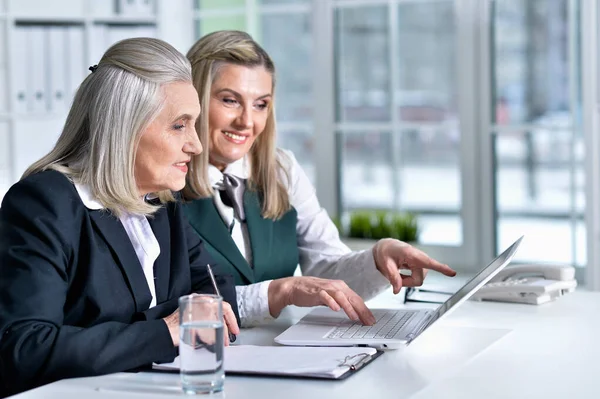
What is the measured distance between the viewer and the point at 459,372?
5.36 ft

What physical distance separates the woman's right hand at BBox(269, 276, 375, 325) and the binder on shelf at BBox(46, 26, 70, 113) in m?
2.59

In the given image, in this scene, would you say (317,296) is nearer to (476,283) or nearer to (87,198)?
(476,283)

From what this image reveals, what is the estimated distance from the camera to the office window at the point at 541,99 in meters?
4.26

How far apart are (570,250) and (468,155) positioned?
2.15ft

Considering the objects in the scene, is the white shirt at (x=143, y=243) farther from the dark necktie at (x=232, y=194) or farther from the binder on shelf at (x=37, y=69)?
the binder on shelf at (x=37, y=69)

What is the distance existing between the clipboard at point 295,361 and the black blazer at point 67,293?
0.10 meters

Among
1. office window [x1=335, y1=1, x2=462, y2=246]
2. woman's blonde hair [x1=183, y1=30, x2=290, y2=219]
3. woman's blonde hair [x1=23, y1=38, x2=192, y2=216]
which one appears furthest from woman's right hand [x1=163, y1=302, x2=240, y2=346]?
office window [x1=335, y1=1, x2=462, y2=246]

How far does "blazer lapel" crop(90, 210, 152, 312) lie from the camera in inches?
70.8

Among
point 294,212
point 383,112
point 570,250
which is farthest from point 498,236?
point 294,212

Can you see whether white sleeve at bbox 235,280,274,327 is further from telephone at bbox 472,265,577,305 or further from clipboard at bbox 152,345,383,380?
telephone at bbox 472,265,577,305

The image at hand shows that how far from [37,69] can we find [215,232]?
2.37 meters

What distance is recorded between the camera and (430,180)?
32.0 feet

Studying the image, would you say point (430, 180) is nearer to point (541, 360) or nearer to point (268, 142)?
point (268, 142)

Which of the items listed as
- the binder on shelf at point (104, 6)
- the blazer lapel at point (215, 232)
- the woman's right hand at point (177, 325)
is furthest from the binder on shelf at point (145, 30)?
the woman's right hand at point (177, 325)
